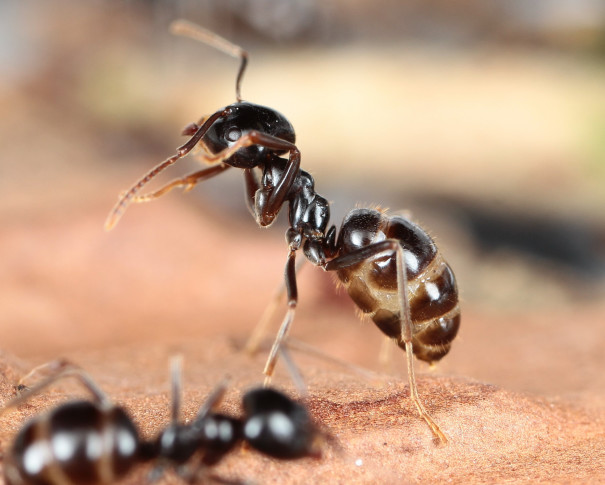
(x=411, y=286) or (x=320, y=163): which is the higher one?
(x=320, y=163)

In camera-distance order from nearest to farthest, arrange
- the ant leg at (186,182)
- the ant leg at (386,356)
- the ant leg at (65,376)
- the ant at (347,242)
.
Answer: the ant leg at (65,376)
the ant at (347,242)
the ant leg at (186,182)
the ant leg at (386,356)

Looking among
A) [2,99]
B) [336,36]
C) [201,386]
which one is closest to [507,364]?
[201,386]

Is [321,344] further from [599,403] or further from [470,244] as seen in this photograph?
[470,244]

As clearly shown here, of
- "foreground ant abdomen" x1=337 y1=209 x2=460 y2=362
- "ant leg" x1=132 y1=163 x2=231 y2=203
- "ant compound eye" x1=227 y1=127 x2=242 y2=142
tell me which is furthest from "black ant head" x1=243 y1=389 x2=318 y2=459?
"ant compound eye" x1=227 y1=127 x2=242 y2=142

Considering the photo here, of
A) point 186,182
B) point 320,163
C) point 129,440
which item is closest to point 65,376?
point 129,440

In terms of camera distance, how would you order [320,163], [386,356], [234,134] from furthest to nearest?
1. [320,163]
2. [386,356]
3. [234,134]

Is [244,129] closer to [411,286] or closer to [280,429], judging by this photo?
[411,286]

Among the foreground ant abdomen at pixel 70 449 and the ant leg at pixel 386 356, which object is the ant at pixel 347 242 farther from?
the foreground ant abdomen at pixel 70 449

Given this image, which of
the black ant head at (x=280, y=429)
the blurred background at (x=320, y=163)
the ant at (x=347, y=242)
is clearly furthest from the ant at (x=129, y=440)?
the blurred background at (x=320, y=163)

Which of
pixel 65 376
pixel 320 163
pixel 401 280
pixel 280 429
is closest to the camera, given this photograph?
pixel 280 429
